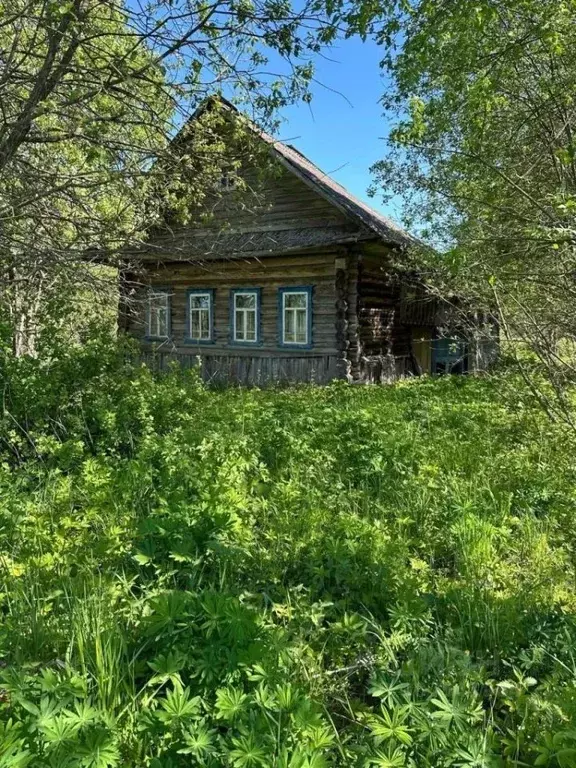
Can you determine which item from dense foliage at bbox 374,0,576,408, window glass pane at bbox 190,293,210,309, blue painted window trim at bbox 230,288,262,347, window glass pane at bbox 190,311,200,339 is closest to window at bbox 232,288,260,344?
blue painted window trim at bbox 230,288,262,347

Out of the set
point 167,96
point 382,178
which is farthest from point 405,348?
point 167,96

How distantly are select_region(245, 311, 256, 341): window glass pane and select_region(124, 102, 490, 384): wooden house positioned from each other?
0.03 m

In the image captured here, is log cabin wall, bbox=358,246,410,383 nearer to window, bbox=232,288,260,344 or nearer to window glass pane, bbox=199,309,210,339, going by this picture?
window, bbox=232,288,260,344

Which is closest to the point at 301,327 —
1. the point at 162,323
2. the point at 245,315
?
the point at 245,315

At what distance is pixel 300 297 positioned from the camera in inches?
551

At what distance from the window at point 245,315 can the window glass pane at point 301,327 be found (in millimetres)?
1227

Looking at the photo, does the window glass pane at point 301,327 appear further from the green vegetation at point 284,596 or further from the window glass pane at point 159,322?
the green vegetation at point 284,596

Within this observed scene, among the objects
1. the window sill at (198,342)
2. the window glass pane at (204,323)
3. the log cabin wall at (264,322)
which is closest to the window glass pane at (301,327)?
the log cabin wall at (264,322)

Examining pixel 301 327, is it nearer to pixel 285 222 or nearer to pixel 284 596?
pixel 285 222

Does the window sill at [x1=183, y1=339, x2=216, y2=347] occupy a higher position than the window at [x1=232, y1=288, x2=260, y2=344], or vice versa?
the window at [x1=232, y1=288, x2=260, y2=344]

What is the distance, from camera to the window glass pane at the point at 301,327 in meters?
13.9

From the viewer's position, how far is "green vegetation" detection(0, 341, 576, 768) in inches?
71.5

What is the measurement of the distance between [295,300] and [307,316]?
2.25 ft

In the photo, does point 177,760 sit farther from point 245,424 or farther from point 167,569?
point 245,424
